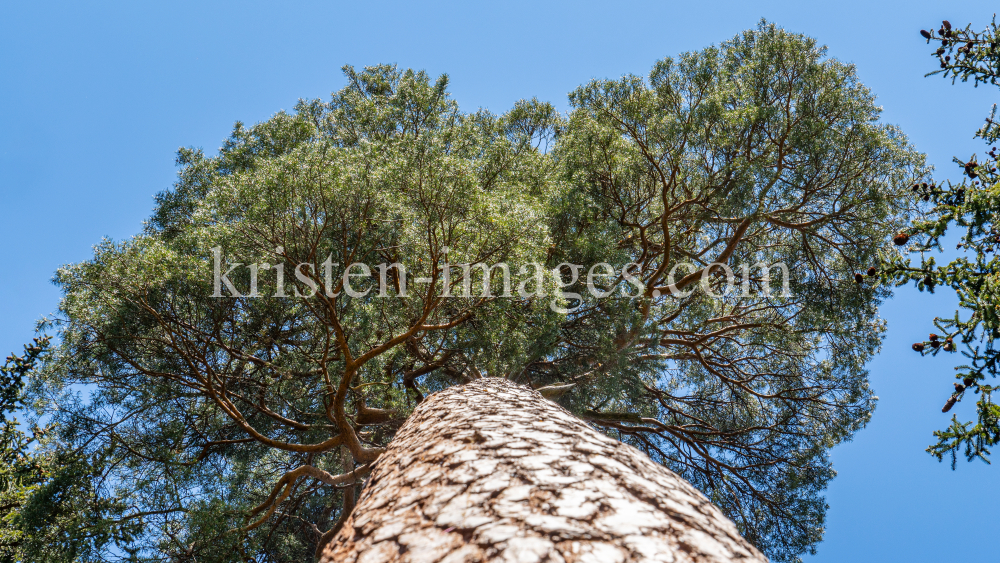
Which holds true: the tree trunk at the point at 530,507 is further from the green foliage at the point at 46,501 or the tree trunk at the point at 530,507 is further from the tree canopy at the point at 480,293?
the green foliage at the point at 46,501

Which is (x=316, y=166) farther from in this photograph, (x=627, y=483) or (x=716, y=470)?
(x=716, y=470)

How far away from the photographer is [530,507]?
2033 millimetres

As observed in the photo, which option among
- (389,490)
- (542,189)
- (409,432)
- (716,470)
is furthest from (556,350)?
(389,490)

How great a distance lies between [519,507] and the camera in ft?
6.70

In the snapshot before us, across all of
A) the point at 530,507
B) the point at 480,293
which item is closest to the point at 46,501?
the point at 480,293

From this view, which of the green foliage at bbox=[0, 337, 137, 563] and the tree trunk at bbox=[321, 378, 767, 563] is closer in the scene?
the tree trunk at bbox=[321, 378, 767, 563]

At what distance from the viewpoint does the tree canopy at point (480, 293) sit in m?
6.75

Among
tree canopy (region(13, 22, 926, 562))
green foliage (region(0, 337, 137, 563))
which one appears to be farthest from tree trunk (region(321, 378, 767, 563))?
green foliage (region(0, 337, 137, 563))

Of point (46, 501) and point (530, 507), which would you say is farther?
point (46, 501)

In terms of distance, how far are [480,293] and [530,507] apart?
4802 millimetres

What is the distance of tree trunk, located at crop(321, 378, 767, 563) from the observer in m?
1.83

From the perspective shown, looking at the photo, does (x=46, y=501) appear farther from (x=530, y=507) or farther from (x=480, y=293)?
(x=530, y=507)

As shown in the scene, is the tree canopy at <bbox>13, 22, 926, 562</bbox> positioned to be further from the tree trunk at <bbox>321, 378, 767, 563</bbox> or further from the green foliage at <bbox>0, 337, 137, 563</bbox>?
the tree trunk at <bbox>321, 378, 767, 563</bbox>

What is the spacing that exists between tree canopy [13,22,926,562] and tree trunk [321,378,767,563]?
3628 mm
